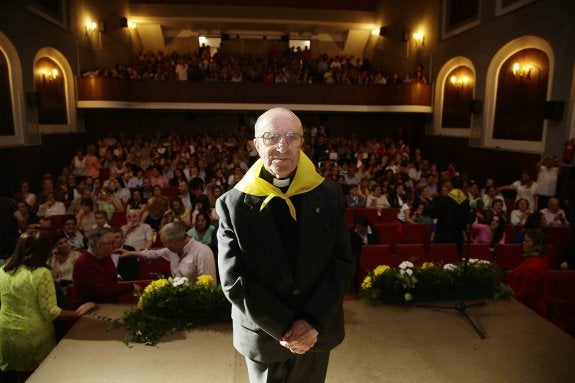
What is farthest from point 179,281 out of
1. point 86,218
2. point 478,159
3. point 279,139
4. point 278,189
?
point 478,159

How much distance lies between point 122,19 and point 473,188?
13262mm

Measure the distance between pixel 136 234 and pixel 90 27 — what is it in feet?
34.4

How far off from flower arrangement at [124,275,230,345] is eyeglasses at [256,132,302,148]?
78.0 inches

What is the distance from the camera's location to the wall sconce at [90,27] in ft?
42.7

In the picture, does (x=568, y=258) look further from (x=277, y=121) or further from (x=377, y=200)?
(x=277, y=121)

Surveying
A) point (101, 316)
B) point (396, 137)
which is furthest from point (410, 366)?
point (396, 137)

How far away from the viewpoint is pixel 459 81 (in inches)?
491

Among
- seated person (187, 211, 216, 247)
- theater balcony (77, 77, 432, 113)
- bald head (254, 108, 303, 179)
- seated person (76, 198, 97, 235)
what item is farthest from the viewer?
theater balcony (77, 77, 432, 113)

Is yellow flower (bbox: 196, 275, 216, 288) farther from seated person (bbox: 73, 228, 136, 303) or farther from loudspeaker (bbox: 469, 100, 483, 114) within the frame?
loudspeaker (bbox: 469, 100, 483, 114)

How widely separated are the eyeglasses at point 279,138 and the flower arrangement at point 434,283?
238cm

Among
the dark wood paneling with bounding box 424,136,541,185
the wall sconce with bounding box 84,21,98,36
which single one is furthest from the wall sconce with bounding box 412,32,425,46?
the wall sconce with bounding box 84,21,98,36

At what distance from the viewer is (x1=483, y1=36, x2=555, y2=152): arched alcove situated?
30.8ft

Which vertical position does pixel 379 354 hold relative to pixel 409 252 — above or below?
below

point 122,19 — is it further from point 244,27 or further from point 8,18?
point 8,18
